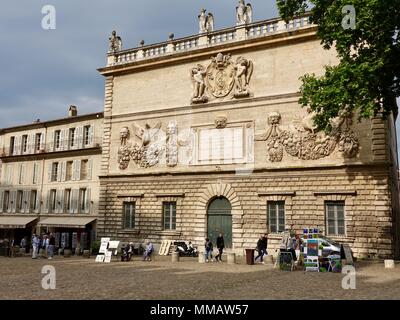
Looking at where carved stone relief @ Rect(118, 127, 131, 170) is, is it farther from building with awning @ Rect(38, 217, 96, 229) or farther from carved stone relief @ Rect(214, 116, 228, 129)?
carved stone relief @ Rect(214, 116, 228, 129)

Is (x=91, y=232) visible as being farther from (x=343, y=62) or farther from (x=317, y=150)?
(x=343, y=62)

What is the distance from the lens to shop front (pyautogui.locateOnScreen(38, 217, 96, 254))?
103 feet

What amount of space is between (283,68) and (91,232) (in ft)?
59.6

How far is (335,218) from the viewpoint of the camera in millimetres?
21719

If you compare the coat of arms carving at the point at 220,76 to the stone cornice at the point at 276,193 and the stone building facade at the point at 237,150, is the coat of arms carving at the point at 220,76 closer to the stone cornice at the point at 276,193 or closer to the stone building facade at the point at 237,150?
the stone building facade at the point at 237,150

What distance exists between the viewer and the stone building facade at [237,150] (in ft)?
69.9

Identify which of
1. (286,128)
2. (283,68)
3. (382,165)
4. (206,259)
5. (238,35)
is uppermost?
(238,35)

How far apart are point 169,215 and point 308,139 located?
9.53 meters

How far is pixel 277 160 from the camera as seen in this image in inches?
922

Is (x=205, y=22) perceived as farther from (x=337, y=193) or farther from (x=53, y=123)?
(x=53, y=123)

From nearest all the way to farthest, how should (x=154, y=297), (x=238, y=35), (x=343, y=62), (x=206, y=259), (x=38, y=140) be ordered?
(x=154, y=297) → (x=343, y=62) → (x=206, y=259) → (x=238, y=35) → (x=38, y=140)

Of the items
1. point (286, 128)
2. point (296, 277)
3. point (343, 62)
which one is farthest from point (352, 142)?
point (296, 277)

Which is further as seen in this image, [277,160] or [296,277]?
[277,160]
